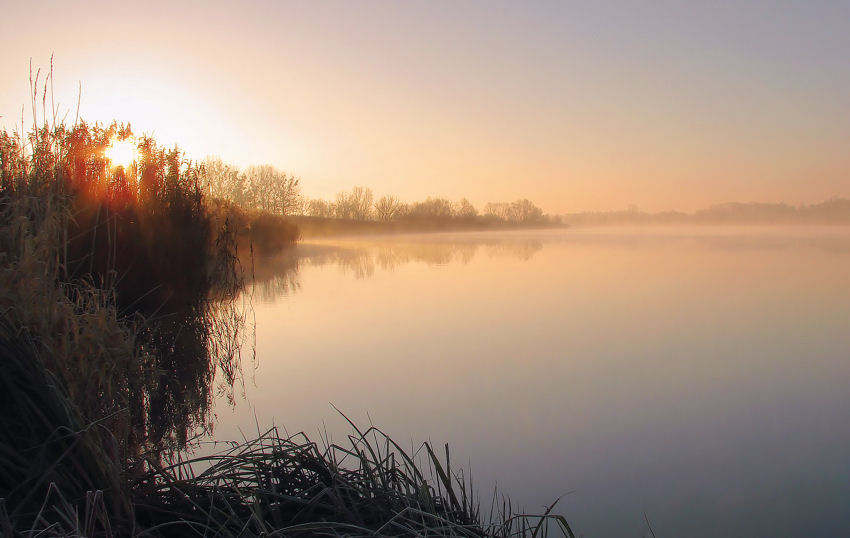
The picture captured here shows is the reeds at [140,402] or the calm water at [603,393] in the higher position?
the reeds at [140,402]

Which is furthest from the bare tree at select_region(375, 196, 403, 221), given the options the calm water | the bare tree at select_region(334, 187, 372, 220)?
the calm water

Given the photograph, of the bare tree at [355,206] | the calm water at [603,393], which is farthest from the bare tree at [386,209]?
the calm water at [603,393]

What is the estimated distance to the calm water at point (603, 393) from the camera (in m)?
3.03

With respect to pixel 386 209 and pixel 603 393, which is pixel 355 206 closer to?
pixel 386 209

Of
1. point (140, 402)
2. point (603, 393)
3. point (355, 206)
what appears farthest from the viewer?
point (355, 206)

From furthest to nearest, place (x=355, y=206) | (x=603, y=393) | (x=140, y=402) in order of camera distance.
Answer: (x=355, y=206) → (x=603, y=393) → (x=140, y=402)

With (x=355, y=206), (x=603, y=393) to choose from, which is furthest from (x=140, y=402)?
(x=355, y=206)

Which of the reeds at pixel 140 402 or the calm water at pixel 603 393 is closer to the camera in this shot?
the reeds at pixel 140 402

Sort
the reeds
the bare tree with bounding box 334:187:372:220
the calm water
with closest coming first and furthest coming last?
the reeds, the calm water, the bare tree with bounding box 334:187:372:220

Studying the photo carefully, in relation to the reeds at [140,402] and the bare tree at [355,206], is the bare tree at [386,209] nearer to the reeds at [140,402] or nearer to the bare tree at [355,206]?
the bare tree at [355,206]

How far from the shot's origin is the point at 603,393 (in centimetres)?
478

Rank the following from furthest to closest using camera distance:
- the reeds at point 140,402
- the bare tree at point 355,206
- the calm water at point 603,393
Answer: the bare tree at point 355,206
the calm water at point 603,393
the reeds at point 140,402

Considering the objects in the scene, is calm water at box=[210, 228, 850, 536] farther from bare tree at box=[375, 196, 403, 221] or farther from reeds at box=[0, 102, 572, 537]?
bare tree at box=[375, 196, 403, 221]

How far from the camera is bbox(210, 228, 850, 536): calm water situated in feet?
9.94
